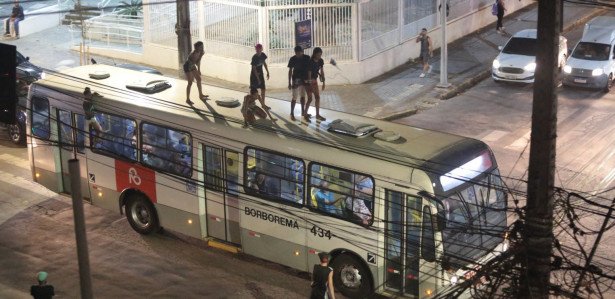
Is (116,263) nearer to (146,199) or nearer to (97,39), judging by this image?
(146,199)

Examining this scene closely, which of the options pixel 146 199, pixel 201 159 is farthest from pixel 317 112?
pixel 146 199

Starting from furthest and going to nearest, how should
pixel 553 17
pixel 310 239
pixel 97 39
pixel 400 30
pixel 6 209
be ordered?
1. pixel 97 39
2. pixel 400 30
3. pixel 6 209
4. pixel 310 239
5. pixel 553 17

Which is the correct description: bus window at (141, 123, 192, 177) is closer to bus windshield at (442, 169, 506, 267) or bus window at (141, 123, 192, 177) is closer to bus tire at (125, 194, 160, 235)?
bus tire at (125, 194, 160, 235)

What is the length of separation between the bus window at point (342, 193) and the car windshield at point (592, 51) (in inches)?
640

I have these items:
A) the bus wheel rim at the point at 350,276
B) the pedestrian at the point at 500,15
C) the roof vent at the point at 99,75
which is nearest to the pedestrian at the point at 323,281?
the bus wheel rim at the point at 350,276

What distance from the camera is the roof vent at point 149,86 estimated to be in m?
18.0

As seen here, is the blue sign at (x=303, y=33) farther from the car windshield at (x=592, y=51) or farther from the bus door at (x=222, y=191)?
the bus door at (x=222, y=191)

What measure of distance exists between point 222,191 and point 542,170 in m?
7.17

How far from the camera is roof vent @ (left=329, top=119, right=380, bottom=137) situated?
49.6 feet

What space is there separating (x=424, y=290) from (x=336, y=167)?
91.3 inches

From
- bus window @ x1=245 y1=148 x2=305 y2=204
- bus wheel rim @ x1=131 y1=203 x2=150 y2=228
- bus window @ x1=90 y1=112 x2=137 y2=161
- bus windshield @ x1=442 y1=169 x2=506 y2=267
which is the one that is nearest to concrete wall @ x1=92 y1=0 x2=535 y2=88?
bus window @ x1=90 y1=112 x2=137 y2=161

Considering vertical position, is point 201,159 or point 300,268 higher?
point 201,159

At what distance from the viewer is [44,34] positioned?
35.0 m

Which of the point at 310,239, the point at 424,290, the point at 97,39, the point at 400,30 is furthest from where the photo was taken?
the point at 97,39
